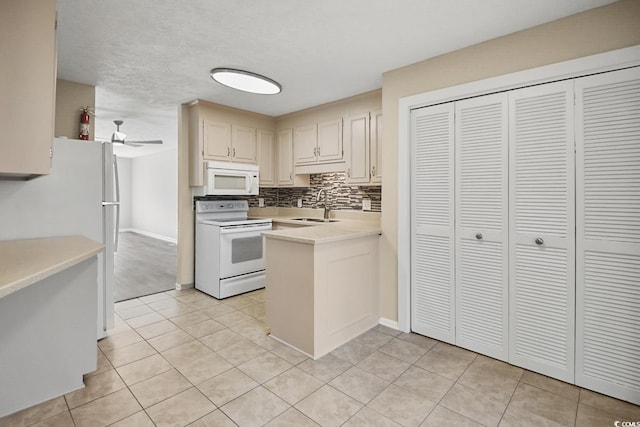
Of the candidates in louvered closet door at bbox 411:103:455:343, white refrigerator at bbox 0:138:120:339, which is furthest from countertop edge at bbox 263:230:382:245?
white refrigerator at bbox 0:138:120:339

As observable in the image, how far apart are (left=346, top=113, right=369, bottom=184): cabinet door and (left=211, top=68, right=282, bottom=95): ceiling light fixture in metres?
0.95

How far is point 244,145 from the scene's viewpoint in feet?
13.9

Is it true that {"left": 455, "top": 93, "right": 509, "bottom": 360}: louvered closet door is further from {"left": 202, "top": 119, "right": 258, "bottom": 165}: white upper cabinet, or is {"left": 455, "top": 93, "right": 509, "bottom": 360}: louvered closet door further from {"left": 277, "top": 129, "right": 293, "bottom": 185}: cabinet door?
{"left": 202, "top": 119, "right": 258, "bottom": 165}: white upper cabinet

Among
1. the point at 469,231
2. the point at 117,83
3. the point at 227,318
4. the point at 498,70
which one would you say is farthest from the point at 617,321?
the point at 117,83

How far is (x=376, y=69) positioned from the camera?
9.27 feet

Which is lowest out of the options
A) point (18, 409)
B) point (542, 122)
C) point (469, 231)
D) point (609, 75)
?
point (18, 409)

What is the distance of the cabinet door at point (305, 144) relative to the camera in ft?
13.3

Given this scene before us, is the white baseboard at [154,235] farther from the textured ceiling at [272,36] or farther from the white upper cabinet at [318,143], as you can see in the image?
the textured ceiling at [272,36]

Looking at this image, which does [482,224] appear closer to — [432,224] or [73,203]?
[432,224]

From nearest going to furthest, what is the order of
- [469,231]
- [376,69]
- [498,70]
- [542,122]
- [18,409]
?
1. [18,409]
2. [542,122]
3. [498,70]
4. [469,231]
5. [376,69]

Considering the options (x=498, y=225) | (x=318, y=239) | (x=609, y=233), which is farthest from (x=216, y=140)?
(x=609, y=233)

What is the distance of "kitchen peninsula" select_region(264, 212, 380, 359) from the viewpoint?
233cm

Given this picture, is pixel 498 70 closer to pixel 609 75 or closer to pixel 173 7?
pixel 609 75

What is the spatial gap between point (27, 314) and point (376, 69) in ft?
10.2
